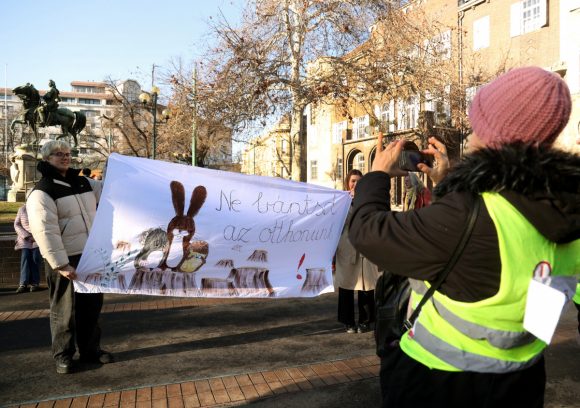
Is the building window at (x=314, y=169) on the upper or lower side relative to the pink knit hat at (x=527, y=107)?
upper

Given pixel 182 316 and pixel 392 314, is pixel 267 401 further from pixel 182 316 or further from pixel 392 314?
pixel 182 316

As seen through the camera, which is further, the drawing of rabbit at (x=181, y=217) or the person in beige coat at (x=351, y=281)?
the person in beige coat at (x=351, y=281)

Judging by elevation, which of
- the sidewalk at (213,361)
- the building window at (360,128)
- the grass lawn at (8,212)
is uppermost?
the building window at (360,128)

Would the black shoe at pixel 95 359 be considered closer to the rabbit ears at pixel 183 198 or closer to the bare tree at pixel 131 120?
the rabbit ears at pixel 183 198

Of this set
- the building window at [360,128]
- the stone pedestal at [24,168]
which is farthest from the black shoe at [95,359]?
the building window at [360,128]

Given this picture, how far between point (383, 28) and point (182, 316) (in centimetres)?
1192

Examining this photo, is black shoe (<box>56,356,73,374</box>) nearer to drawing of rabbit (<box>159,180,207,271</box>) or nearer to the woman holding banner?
the woman holding banner

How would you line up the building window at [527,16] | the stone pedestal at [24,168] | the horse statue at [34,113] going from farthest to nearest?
1. the stone pedestal at [24,168]
2. the building window at [527,16]
3. the horse statue at [34,113]

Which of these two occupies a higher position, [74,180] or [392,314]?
[74,180]

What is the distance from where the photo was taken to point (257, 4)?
14250 millimetres

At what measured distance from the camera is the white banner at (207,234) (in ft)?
14.6

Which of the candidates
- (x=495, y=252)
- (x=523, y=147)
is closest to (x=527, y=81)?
(x=523, y=147)

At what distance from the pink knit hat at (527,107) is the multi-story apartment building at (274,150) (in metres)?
15.0

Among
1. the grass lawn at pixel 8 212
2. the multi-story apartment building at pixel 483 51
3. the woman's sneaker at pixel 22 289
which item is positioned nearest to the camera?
the woman's sneaker at pixel 22 289
